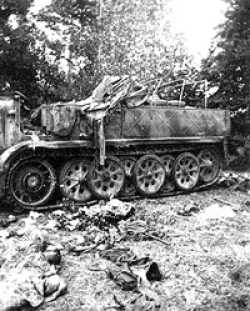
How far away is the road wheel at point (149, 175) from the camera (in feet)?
31.0

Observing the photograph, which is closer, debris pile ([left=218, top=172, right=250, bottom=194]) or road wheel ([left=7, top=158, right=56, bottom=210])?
road wheel ([left=7, top=158, right=56, bottom=210])

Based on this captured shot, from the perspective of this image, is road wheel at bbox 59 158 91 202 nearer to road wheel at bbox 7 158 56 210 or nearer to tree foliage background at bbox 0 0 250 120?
road wheel at bbox 7 158 56 210

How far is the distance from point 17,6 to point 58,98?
3635 mm

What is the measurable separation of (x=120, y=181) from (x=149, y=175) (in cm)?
78

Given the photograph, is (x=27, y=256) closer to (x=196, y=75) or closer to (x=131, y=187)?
(x=131, y=187)

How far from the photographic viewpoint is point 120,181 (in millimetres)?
9219

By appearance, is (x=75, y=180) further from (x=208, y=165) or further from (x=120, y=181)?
(x=208, y=165)

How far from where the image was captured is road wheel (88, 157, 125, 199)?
8.87 meters

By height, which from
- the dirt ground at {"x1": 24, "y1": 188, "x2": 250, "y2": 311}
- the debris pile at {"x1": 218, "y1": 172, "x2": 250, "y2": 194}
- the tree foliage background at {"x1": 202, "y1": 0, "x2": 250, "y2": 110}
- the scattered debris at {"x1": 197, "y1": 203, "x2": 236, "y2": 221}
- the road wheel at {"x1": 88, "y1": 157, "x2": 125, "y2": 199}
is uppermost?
the tree foliage background at {"x1": 202, "y1": 0, "x2": 250, "y2": 110}

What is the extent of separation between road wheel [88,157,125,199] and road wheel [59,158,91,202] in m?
0.17

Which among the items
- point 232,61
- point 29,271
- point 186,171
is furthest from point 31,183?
point 232,61

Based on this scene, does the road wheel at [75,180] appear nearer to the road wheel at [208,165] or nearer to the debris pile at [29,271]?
the debris pile at [29,271]

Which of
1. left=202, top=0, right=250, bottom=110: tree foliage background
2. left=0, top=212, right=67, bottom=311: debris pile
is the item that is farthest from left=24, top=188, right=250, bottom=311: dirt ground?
left=202, top=0, right=250, bottom=110: tree foliage background

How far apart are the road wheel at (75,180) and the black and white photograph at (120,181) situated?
23mm
